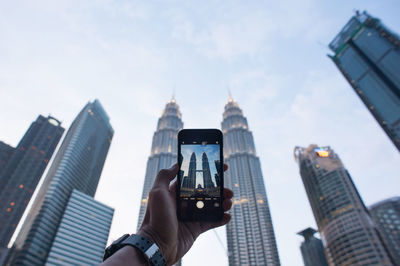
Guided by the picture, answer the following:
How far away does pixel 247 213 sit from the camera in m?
155

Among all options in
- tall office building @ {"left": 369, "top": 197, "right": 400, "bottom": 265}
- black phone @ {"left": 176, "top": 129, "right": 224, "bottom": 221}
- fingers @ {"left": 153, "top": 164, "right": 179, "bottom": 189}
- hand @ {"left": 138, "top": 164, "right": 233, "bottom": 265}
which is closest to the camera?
hand @ {"left": 138, "top": 164, "right": 233, "bottom": 265}


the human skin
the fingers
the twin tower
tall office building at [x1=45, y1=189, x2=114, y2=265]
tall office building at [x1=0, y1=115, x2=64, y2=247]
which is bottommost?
the human skin

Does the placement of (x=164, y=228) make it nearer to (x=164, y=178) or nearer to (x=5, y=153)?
(x=164, y=178)

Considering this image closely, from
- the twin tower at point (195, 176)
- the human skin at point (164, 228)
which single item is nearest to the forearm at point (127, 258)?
the human skin at point (164, 228)

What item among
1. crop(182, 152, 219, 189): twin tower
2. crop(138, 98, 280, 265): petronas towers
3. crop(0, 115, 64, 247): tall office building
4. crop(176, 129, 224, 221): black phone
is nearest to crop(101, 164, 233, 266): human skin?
crop(176, 129, 224, 221): black phone

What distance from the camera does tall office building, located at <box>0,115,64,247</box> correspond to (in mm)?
128587

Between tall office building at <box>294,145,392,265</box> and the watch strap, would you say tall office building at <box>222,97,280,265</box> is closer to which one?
tall office building at <box>294,145,392,265</box>

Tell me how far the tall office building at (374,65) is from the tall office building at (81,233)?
163895mm

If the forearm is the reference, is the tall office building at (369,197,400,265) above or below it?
above

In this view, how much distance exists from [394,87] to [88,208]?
17362cm

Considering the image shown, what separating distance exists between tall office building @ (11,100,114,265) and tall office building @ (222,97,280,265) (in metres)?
109

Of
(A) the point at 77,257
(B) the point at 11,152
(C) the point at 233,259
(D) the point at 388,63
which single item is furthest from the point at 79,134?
(D) the point at 388,63

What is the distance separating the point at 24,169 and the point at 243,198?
152 m

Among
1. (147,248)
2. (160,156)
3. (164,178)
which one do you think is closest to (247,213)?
(160,156)
